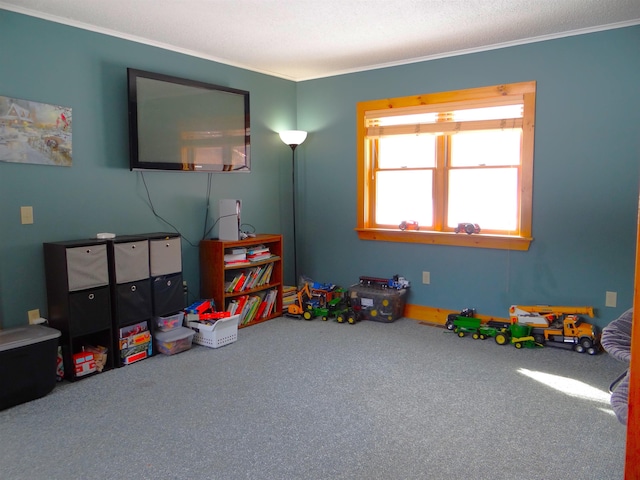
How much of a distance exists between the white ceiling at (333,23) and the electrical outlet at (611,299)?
197 cm

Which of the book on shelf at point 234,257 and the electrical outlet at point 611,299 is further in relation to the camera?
the book on shelf at point 234,257

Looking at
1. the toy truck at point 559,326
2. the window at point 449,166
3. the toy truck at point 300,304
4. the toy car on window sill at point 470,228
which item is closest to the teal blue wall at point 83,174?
the toy truck at point 300,304

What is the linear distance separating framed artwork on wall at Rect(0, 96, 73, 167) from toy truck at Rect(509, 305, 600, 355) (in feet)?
12.0

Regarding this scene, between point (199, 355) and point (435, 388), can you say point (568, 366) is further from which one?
point (199, 355)

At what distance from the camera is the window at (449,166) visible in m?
3.90

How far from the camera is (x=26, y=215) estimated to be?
309 centimetres

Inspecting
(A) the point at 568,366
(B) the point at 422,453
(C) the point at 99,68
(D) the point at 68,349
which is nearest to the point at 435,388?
(B) the point at 422,453

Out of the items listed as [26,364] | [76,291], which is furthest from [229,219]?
[26,364]

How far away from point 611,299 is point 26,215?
4.23m

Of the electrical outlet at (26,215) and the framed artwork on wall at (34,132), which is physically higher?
the framed artwork on wall at (34,132)

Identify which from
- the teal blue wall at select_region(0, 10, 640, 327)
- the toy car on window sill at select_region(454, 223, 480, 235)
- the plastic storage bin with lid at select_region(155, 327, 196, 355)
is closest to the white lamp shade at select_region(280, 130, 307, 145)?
the teal blue wall at select_region(0, 10, 640, 327)

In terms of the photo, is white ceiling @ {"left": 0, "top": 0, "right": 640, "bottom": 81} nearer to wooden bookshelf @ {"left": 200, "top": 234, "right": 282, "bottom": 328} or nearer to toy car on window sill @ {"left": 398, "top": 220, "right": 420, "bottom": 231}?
toy car on window sill @ {"left": 398, "top": 220, "right": 420, "bottom": 231}

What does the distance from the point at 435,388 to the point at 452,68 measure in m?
2.79

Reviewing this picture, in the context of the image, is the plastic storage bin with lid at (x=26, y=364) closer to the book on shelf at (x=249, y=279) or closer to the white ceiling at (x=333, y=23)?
the book on shelf at (x=249, y=279)
